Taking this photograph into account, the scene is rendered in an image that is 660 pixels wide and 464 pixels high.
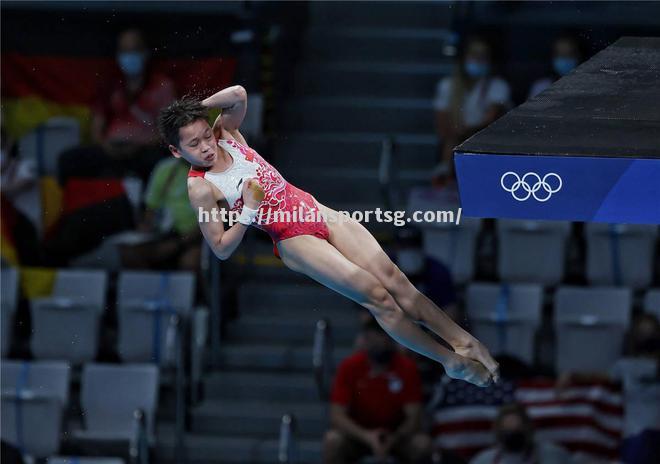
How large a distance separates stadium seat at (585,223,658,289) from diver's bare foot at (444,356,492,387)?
127 inches

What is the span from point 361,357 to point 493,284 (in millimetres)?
957

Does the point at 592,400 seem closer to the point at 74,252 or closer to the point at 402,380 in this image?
the point at 402,380

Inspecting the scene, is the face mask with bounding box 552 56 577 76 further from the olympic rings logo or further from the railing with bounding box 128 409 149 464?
the olympic rings logo

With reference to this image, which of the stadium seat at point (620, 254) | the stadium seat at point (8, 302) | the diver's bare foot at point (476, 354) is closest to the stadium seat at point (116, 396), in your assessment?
the stadium seat at point (8, 302)

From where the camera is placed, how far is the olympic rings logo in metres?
6.00

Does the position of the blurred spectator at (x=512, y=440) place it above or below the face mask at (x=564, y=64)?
below

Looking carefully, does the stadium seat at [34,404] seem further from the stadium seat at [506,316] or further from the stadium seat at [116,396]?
the stadium seat at [506,316]

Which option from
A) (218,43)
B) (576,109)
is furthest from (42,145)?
(576,109)

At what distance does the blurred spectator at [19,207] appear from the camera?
34.4 ft

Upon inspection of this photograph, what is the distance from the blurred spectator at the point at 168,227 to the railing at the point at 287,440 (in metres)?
1.25

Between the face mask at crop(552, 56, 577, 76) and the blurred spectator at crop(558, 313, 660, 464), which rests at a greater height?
the face mask at crop(552, 56, 577, 76)

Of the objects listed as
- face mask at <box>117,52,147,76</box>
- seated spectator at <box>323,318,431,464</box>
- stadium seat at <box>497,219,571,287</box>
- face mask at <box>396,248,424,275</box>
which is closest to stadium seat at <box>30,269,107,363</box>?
face mask at <box>117,52,147,76</box>

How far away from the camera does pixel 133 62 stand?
32.0 ft

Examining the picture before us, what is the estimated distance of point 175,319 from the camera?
9.59 m
